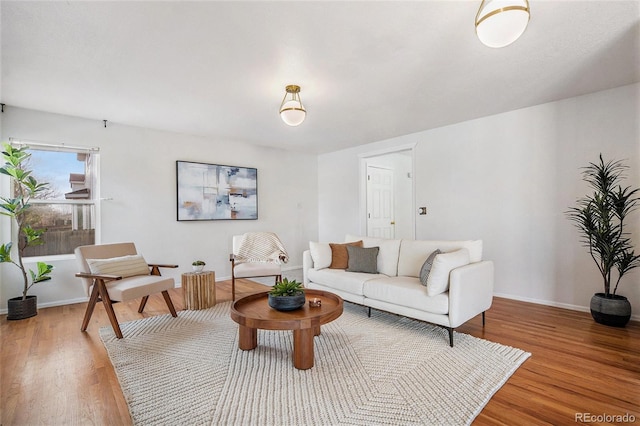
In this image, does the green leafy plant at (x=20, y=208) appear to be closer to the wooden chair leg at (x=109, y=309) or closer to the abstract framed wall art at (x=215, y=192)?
the wooden chair leg at (x=109, y=309)

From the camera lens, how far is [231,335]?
108 inches

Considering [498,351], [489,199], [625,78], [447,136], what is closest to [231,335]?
[498,351]

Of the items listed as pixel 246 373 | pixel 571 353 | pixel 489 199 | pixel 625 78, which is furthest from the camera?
pixel 489 199

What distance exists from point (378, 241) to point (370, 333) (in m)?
1.22

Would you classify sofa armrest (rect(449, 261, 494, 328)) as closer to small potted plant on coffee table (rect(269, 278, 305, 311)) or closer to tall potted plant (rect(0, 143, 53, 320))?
small potted plant on coffee table (rect(269, 278, 305, 311))

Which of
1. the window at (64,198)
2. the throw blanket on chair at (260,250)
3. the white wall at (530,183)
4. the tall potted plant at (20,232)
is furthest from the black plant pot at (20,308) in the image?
the white wall at (530,183)

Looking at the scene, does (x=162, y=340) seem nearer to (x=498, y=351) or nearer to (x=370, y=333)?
(x=370, y=333)

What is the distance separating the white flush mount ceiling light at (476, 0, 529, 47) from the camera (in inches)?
63.1

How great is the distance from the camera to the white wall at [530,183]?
3.22 metres

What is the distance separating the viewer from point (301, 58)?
2502 millimetres

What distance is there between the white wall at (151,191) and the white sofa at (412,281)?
2.19m

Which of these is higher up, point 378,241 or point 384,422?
point 378,241

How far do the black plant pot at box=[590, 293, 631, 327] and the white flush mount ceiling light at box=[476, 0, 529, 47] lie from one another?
9.01ft

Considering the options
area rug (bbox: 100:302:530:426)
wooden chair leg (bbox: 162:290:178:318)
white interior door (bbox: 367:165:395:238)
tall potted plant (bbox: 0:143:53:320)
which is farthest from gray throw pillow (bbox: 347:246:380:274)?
tall potted plant (bbox: 0:143:53:320)
